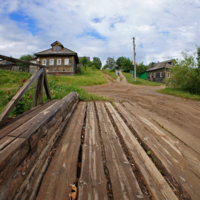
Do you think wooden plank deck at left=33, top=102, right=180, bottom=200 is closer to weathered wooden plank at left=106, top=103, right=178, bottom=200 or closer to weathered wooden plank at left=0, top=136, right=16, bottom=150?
weathered wooden plank at left=106, top=103, right=178, bottom=200

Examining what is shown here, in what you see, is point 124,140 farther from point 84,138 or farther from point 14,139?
point 14,139

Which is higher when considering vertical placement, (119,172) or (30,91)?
(30,91)

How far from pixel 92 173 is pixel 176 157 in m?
1.19

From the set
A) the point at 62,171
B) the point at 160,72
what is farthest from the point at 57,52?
the point at 62,171

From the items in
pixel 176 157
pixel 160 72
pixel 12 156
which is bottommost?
pixel 176 157

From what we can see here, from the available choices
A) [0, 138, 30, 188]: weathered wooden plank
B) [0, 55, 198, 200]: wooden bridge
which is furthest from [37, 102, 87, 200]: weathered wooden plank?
[0, 138, 30, 188]: weathered wooden plank

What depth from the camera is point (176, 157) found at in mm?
1743

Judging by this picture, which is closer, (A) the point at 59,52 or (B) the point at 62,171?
(B) the point at 62,171

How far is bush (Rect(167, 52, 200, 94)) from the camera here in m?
8.89

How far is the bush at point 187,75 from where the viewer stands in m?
8.89

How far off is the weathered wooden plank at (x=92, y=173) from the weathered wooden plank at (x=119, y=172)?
4.1 inches

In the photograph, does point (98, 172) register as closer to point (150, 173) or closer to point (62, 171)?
point (62, 171)

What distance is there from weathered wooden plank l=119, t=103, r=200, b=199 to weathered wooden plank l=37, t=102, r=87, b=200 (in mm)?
1072

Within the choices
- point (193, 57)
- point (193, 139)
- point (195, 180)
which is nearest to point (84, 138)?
point (195, 180)
